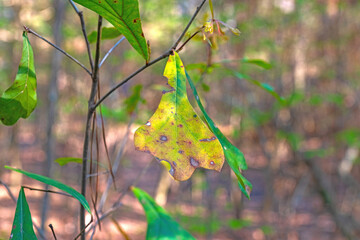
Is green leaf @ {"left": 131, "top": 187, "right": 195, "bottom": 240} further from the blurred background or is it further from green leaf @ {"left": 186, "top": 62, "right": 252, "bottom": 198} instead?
the blurred background

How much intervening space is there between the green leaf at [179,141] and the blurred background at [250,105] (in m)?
1.82

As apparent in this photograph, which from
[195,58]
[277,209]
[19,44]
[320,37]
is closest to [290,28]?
[320,37]

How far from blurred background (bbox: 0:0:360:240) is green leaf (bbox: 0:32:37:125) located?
5.17 feet

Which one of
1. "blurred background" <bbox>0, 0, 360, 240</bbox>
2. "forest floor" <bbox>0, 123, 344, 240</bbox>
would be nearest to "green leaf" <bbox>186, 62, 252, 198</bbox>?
"blurred background" <bbox>0, 0, 360, 240</bbox>

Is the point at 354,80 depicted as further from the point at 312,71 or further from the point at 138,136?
the point at 138,136

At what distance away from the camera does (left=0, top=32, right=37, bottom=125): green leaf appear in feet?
2.30

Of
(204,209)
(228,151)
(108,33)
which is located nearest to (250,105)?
(204,209)

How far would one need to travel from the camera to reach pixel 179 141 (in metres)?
0.57

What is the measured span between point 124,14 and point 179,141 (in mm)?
236

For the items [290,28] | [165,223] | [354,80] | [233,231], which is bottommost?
[233,231]

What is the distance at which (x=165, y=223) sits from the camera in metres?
0.86

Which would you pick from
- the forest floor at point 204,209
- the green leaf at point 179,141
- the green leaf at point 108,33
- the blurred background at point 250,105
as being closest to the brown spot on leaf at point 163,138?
the green leaf at point 179,141

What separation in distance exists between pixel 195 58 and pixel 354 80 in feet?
7.86

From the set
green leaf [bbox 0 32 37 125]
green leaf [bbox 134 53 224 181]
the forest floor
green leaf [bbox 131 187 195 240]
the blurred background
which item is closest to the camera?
→ green leaf [bbox 134 53 224 181]
